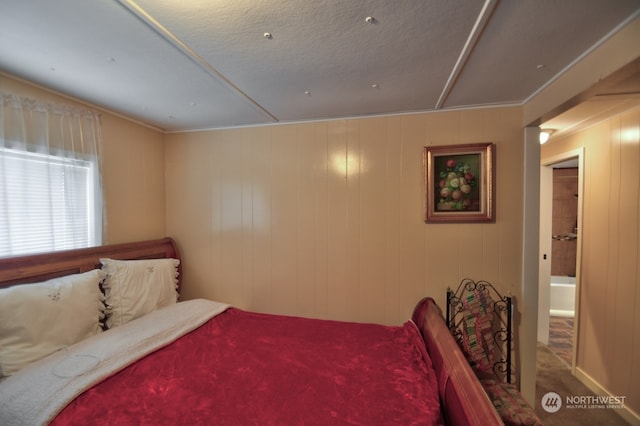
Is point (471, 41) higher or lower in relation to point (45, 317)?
higher

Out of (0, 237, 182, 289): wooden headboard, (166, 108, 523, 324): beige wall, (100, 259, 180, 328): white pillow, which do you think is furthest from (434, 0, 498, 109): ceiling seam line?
(0, 237, 182, 289): wooden headboard

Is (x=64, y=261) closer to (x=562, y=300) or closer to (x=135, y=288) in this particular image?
(x=135, y=288)

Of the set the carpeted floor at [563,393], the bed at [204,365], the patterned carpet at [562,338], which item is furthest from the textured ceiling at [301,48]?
the patterned carpet at [562,338]

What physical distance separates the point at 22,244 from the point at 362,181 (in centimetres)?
241

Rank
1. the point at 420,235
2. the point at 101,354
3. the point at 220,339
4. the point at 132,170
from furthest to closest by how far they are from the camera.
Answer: the point at 132,170, the point at 420,235, the point at 220,339, the point at 101,354

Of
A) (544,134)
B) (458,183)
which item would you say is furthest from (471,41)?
(544,134)

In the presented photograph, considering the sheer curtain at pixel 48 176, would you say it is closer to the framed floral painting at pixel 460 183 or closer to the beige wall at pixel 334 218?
the beige wall at pixel 334 218

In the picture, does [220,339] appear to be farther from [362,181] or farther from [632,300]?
[632,300]

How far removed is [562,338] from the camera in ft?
11.1

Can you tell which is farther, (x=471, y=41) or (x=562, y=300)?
(x=562, y=300)

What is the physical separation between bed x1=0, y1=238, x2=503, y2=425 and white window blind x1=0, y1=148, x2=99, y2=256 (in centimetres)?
16

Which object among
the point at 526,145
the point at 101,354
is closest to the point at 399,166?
the point at 526,145

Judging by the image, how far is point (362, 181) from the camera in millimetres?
2357

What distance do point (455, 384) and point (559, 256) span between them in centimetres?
499
